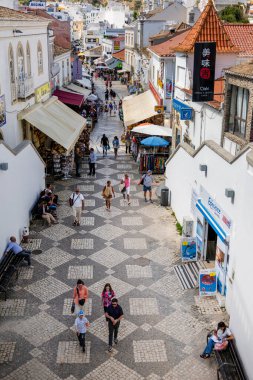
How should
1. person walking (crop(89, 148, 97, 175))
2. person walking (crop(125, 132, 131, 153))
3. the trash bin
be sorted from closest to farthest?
the trash bin < person walking (crop(89, 148, 97, 175)) < person walking (crop(125, 132, 131, 153))

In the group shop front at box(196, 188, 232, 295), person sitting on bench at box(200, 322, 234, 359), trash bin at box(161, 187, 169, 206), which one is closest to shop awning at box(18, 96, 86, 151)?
trash bin at box(161, 187, 169, 206)

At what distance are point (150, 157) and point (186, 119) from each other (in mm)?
6120

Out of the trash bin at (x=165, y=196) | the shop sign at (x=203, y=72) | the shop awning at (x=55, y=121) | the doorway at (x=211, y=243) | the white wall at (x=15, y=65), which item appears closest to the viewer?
the doorway at (x=211, y=243)

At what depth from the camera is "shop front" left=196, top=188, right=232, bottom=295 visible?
1260cm

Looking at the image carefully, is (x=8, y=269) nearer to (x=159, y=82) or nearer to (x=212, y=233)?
(x=212, y=233)

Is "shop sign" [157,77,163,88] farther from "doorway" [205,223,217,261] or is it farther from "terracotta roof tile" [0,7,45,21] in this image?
"doorway" [205,223,217,261]

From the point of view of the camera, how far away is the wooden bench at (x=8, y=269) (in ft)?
43.2

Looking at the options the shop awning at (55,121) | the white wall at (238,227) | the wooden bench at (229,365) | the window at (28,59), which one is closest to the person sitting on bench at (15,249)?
the white wall at (238,227)

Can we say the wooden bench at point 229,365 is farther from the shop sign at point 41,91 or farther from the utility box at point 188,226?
the shop sign at point 41,91

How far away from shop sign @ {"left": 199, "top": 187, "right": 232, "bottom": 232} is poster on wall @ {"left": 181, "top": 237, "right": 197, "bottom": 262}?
58.0 inches

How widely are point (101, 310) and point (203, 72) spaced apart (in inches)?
366

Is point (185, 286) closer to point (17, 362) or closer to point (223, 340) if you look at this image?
point (223, 340)

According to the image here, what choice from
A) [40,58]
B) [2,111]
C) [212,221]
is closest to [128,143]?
[40,58]

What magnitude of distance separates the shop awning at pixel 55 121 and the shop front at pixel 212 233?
9.18 metres
